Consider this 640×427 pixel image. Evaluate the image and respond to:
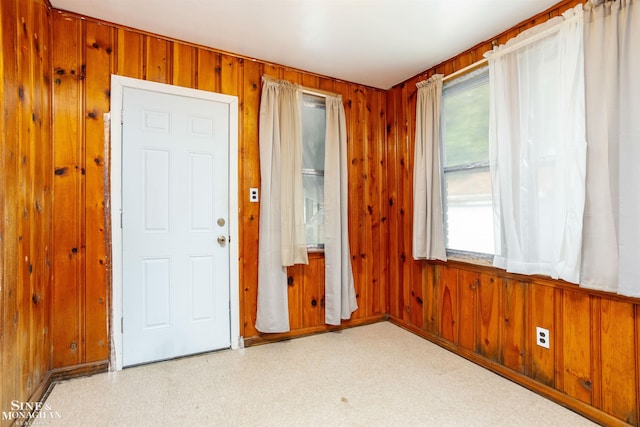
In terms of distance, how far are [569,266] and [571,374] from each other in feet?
2.24

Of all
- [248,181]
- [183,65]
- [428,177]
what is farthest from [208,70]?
[428,177]

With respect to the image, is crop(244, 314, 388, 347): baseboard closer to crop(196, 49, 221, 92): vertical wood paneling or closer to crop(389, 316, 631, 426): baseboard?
crop(389, 316, 631, 426): baseboard

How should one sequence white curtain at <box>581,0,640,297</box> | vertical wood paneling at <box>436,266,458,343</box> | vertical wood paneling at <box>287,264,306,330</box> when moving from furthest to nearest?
1. vertical wood paneling at <box>287,264,306,330</box>
2. vertical wood paneling at <box>436,266,458,343</box>
3. white curtain at <box>581,0,640,297</box>

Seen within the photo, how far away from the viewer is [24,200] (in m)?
1.69

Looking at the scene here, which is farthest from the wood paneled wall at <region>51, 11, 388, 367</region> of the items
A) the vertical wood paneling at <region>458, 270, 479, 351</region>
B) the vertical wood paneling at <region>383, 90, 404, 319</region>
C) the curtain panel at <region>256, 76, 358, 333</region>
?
the vertical wood paneling at <region>458, 270, 479, 351</region>

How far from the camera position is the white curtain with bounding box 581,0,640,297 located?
1549mm

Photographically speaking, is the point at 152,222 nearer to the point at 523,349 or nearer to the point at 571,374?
the point at 523,349

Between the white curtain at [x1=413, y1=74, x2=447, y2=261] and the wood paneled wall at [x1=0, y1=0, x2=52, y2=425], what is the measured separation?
277 centimetres

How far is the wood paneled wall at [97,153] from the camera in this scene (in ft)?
6.92

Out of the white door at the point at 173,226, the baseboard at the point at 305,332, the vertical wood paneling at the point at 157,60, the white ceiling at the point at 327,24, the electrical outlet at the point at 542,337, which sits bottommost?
the baseboard at the point at 305,332

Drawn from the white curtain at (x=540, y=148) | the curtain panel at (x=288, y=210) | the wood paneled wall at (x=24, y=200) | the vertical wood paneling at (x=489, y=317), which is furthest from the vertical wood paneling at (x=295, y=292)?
the wood paneled wall at (x=24, y=200)

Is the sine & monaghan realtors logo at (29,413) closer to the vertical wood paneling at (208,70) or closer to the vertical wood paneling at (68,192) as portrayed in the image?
the vertical wood paneling at (68,192)

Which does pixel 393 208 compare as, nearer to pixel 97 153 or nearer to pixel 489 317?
pixel 489 317

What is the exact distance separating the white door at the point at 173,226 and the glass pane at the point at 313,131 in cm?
77
